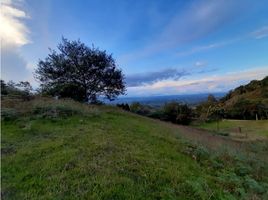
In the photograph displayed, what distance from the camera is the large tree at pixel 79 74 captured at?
22688 mm

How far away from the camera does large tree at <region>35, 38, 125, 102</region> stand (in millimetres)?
22688

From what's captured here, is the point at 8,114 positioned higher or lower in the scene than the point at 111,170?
higher

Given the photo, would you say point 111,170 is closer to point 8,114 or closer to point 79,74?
point 8,114

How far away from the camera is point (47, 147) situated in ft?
21.7

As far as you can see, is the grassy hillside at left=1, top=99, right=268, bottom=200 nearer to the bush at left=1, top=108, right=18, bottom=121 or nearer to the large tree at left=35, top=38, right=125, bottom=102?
the bush at left=1, top=108, right=18, bottom=121

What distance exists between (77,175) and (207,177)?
2702 mm

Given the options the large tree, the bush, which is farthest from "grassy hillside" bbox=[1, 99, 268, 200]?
the large tree

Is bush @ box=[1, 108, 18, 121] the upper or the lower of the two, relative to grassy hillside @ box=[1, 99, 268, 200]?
upper

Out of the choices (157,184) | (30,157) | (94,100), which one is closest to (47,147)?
(30,157)

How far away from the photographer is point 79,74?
23.1 meters

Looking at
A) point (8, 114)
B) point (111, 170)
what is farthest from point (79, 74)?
point (111, 170)

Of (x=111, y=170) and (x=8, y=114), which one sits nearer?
(x=111, y=170)

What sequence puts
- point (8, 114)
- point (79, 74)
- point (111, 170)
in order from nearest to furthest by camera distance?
point (111, 170), point (8, 114), point (79, 74)

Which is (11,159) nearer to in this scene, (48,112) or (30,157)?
(30,157)
